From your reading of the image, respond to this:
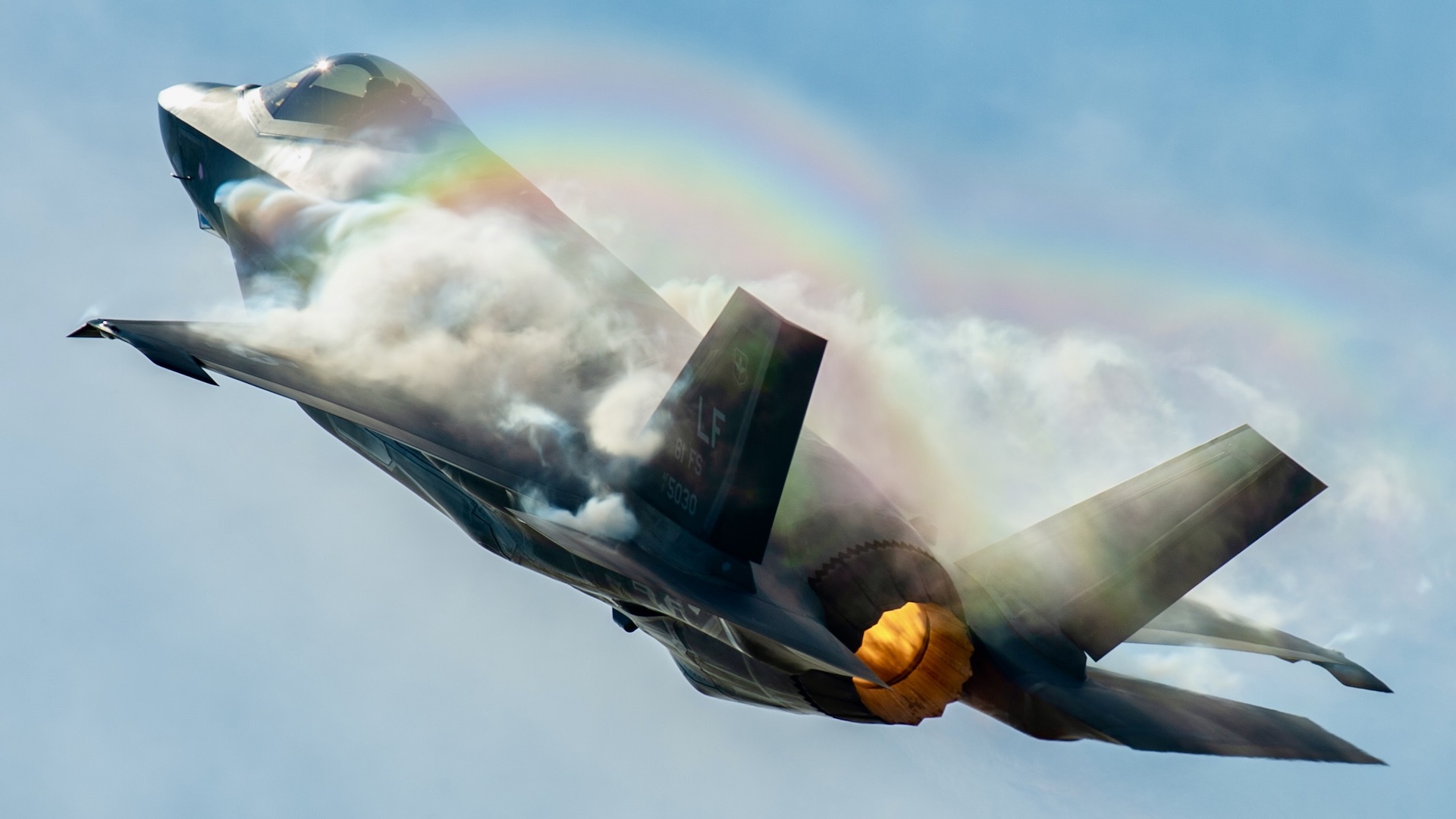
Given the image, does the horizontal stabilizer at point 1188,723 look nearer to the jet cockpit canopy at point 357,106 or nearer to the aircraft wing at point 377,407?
the aircraft wing at point 377,407

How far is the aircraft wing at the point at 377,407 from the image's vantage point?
1262cm

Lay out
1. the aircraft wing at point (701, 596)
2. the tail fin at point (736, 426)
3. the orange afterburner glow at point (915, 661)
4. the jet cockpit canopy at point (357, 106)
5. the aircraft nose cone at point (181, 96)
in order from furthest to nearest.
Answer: the aircraft nose cone at point (181, 96) → the jet cockpit canopy at point (357, 106) → the orange afterburner glow at point (915, 661) → the tail fin at point (736, 426) → the aircraft wing at point (701, 596)

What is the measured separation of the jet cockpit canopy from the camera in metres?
18.6

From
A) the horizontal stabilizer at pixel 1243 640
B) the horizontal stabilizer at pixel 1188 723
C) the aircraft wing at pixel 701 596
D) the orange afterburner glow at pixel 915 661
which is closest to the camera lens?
the horizontal stabilizer at pixel 1188 723

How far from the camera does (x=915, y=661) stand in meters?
12.9

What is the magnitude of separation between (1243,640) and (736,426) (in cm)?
761

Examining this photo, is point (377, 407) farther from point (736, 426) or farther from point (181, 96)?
point (181, 96)

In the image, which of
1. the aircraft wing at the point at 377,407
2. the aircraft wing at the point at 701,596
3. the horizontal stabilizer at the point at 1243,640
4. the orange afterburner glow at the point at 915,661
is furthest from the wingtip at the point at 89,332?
the horizontal stabilizer at the point at 1243,640

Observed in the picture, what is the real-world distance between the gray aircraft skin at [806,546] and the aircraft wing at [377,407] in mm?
30

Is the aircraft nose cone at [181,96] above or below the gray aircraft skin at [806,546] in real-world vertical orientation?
above

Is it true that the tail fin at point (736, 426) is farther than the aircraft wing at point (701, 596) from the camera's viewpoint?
Yes

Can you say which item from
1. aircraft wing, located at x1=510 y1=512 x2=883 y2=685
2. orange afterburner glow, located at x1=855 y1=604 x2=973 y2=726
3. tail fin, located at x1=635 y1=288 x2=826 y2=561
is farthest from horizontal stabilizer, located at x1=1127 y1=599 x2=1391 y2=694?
tail fin, located at x1=635 y1=288 x2=826 y2=561

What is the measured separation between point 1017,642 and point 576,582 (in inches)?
182

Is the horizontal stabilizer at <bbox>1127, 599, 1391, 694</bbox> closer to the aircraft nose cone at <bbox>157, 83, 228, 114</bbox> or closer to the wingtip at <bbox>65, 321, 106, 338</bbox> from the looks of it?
the wingtip at <bbox>65, 321, 106, 338</bbox>
